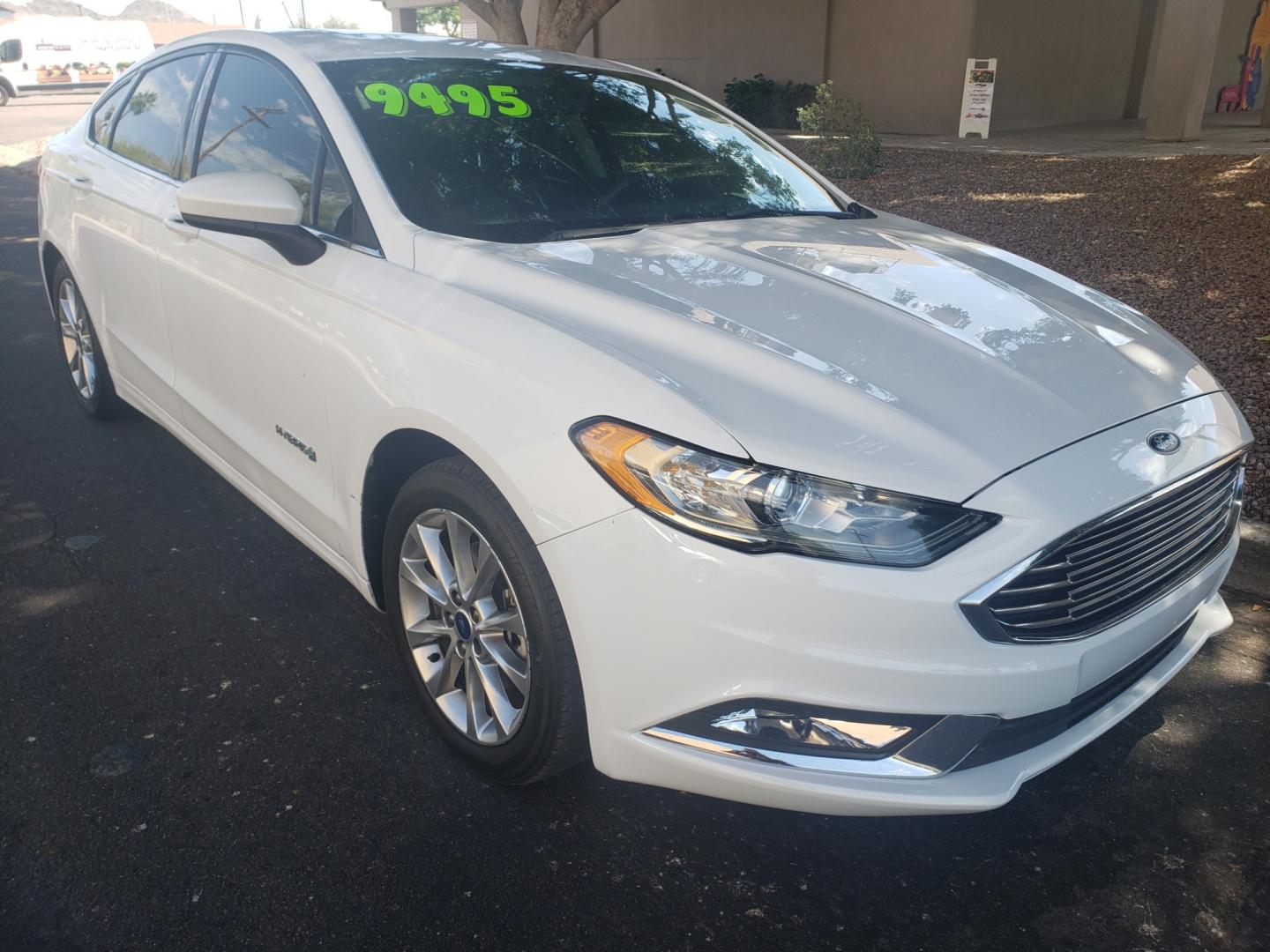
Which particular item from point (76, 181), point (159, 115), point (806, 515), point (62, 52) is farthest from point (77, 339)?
point (62, 52)

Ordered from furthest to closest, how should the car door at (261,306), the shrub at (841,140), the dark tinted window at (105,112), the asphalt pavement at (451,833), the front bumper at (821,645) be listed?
the shrub at (841,140) → the dark tinted window at (105,112) → the car door at (261,306) → the asphalt pavement at (451,833) → the front bumper at (821,645)

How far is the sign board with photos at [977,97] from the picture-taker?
1478 cm

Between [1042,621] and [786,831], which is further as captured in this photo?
[786,831]

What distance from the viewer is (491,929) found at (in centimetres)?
221

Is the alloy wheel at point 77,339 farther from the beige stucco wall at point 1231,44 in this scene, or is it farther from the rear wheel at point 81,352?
the beige stucco wall at point 1231,44

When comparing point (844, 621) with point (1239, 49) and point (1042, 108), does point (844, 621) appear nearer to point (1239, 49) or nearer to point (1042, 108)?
point (1042, 108)

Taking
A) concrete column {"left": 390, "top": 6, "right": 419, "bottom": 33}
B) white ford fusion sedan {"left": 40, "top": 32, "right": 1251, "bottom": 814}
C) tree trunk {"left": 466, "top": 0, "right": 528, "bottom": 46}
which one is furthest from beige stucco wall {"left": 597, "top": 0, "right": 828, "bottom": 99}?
white ford fusion sedan {"left": 40, "top": 32, "right": 1251, "bottom": 814}

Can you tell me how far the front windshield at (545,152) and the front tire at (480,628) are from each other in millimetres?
833

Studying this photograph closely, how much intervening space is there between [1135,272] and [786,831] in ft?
20.2

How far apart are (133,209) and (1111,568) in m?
3.69

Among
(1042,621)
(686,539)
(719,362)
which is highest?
(719,362)

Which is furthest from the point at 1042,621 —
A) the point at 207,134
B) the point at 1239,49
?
the point at 1239,49

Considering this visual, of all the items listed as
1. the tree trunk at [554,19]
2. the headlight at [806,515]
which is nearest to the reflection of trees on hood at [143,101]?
the headlight at [806,515]

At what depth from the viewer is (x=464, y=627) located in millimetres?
2609
